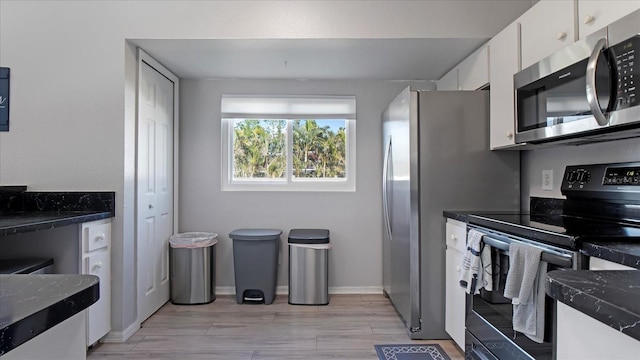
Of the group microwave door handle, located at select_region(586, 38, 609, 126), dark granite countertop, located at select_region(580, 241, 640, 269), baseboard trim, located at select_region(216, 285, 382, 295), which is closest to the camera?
dark granite countertop, located at select_region(580, 241, 640, 269)

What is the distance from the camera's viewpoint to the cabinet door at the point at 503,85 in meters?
2.14

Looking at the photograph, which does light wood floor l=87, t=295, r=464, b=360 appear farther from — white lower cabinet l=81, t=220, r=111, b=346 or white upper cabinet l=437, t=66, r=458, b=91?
white upper cabinet l=437, t=66, r=458, b=91

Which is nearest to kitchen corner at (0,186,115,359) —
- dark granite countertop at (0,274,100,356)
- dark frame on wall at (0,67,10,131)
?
dark granite countertop at (0,274,100,356)

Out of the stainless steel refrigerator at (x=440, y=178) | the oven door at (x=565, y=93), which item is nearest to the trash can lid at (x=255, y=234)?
the stainless steel refrigerator at (x=440, y=178)

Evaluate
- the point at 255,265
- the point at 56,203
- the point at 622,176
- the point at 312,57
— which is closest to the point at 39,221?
the point at 56,203

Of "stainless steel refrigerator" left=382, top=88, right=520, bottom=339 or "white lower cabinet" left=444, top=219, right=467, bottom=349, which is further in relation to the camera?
"stainless steel refrigerator" left=382, top=88, right=520, bottom=339

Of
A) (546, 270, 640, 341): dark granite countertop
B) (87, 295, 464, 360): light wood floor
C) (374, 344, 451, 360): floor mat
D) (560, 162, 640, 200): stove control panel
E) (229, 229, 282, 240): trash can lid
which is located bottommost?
→ (87, 295, 464, 360): light wood floor

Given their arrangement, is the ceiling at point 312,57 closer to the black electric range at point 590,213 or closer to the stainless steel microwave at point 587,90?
the stainless steel microwave at point 587,90

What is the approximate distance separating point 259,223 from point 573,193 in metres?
2.57

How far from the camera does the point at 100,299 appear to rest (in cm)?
241

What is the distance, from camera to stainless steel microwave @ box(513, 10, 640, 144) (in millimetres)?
1360

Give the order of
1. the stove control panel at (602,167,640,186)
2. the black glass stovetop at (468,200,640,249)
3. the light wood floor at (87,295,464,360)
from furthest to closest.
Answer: the light wood floor at (87,295,464,360), the stove control panel at (602,167,640,186), the black glass stovetop at (468,200,640,249)

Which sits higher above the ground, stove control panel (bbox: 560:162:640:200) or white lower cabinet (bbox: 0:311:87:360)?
stove control panel (bbox: 560:162:640:200)

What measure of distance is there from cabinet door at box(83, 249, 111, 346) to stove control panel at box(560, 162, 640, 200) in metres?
2.82
